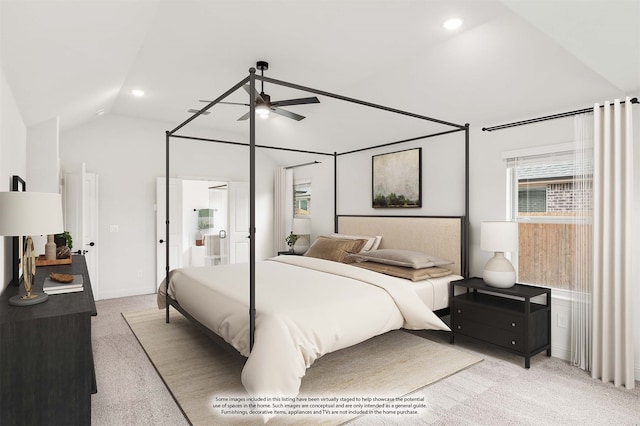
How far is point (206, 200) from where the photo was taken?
9.03 metres

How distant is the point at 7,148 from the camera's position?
96.9 inches

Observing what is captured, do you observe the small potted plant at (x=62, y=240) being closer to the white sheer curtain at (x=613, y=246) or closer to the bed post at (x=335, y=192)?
the bed post at (x=335, y=192)

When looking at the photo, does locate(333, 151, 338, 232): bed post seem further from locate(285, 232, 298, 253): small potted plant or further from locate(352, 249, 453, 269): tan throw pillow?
locate(352, 249, 453, 269): tan throw pillow

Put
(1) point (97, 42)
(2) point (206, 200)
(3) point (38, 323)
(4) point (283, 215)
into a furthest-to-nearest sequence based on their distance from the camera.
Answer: (2) point (206, 200), (4) point (283, 215), (1) point (97, 42), (3) point (38, 323)

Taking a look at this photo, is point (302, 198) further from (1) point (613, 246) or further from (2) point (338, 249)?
(1) point (613, 246)

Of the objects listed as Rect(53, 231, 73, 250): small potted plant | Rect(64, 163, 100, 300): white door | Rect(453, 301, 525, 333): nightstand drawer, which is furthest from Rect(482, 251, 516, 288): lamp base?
Rect(64, 163, 100, 300): white door

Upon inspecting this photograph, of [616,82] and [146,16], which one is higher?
[146,16]

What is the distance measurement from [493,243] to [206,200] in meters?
7.12

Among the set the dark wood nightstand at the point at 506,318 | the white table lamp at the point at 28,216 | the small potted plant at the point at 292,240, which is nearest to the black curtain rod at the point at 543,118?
the dark wood nightstand at the point at 506,318

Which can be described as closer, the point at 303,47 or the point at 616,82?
the point at 616,82

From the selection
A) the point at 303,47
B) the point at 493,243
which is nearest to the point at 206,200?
the point at 303,47

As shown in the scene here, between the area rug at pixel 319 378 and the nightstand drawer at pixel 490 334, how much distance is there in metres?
0.20

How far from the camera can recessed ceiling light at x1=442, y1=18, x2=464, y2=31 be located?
273 cm

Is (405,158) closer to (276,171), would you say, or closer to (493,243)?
(493,243)
